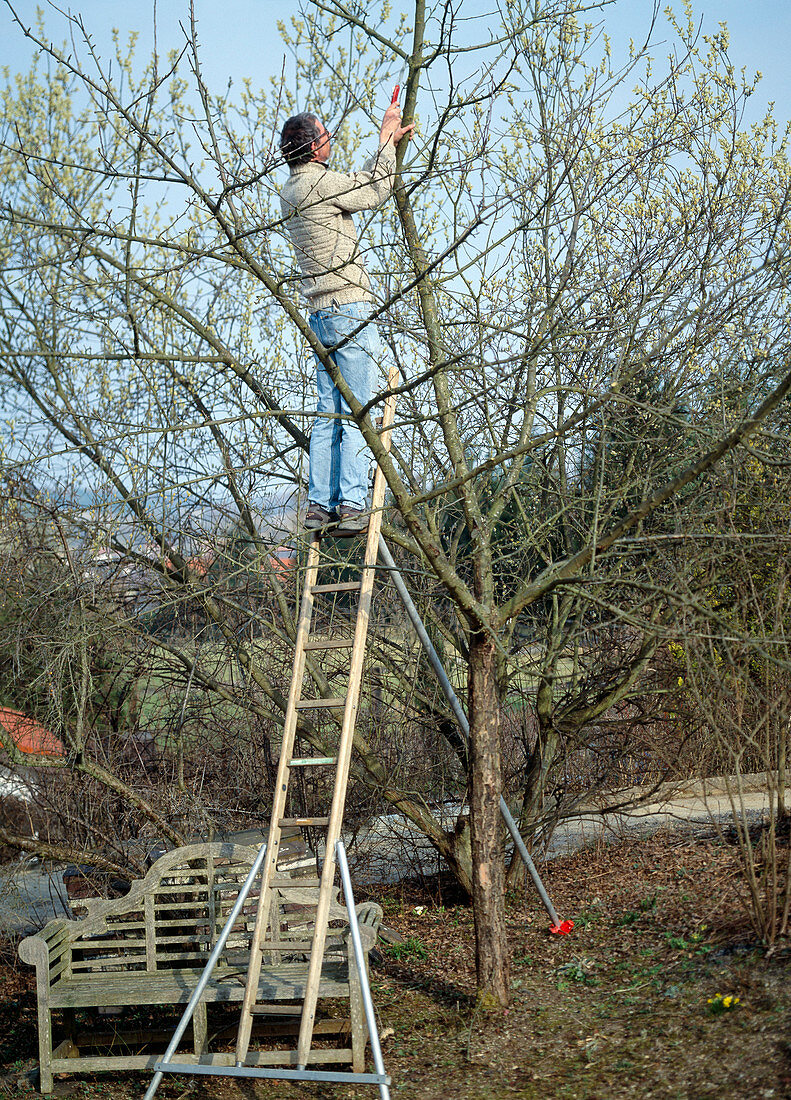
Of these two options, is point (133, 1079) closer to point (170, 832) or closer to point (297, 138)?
point (170, 832)

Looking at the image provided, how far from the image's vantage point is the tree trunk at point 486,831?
4.75 m

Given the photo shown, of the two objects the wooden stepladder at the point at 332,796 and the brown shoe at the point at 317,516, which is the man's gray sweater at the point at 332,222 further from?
the brown shoe at the point at 317,516

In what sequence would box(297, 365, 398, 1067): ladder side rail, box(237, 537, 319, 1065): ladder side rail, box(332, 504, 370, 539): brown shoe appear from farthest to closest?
box(332, 504, 370, 539): brown shoe
box(237, 537, 319, 1065): ladder side rail
box(297, 365, 398, 1067): ladder side rail

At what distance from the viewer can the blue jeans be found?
16.1 ft

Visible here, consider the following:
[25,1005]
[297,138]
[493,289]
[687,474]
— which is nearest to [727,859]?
[687,474]

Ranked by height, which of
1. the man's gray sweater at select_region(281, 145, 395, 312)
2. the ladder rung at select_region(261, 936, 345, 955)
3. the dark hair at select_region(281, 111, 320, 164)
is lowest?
the ladder rung at select_region(261, 936, 345, 955)

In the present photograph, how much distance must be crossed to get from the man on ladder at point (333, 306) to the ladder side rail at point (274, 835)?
1.02 feet

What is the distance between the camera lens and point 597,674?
22.4 feet

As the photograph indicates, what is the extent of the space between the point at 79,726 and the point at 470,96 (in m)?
3.74

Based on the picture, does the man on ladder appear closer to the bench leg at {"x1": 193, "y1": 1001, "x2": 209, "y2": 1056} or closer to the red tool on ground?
the bench leg at {"x1": 193, "y1": 1001, "x2": 209, "y2": 1056}

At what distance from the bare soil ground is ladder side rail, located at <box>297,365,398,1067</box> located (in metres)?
0.76

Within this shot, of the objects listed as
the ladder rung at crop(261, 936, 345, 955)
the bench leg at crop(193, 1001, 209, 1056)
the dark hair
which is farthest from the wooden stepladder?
the dark hair

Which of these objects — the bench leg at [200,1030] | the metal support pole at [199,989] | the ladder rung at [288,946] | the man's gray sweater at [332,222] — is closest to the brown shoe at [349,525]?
the man's gray sweater at [332,222]

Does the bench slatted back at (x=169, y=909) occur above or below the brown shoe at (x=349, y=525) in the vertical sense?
below
